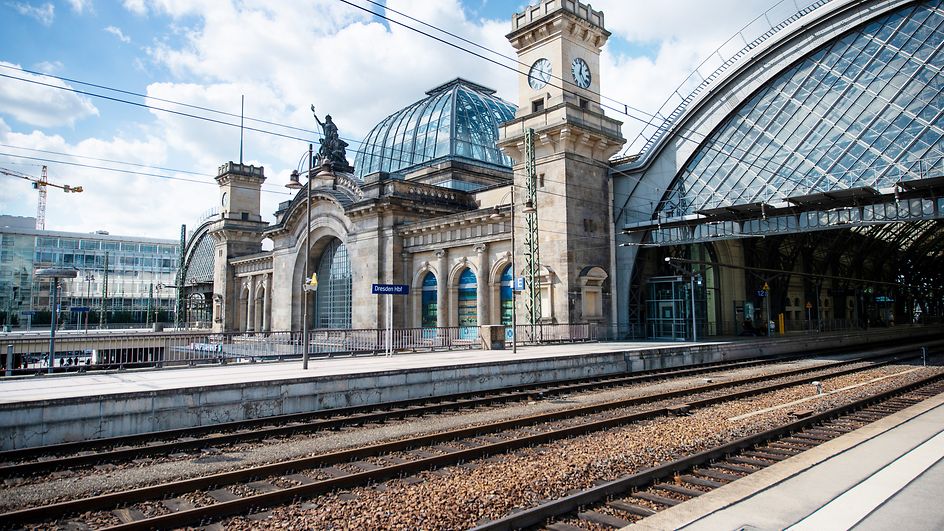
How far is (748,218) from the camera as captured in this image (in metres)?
30.3

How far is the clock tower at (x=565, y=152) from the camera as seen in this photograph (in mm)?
31391

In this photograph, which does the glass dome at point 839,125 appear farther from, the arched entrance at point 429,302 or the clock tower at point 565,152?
the arched entrance at point 429,302

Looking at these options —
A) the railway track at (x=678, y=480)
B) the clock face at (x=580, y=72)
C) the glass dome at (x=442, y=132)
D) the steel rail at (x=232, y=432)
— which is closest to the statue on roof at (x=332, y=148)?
the glass dome at (x=442, y=132)

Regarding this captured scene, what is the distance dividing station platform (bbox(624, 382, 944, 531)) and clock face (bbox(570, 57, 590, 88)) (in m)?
27.2

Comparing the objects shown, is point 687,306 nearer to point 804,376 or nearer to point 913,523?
point 804,376

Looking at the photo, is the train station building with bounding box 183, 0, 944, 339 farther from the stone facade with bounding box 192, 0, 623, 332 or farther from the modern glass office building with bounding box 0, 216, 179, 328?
the modern glass office building with bounding box 0, 216, 179, 328

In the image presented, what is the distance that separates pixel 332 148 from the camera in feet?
158

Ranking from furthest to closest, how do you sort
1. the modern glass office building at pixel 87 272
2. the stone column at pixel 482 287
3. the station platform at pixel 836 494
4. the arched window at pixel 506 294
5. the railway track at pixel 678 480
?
the modern glass office building at pixel 87 272 < the stone column at pixel 482 287 < the arched window at pixel 506 294 < the railway track at pixel 678 480 < the station platform at pixel 836 494

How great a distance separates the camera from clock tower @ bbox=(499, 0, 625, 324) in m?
31.4

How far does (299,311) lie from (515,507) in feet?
152

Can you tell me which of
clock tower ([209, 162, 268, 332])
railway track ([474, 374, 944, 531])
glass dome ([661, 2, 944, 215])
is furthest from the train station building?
clock tower ([209, 162, 268, 332])

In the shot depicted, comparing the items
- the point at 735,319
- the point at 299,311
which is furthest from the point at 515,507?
the point at 299,311

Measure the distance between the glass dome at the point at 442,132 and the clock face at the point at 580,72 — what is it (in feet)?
39.8

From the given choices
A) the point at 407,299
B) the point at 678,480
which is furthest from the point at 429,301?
the point at 678,480
